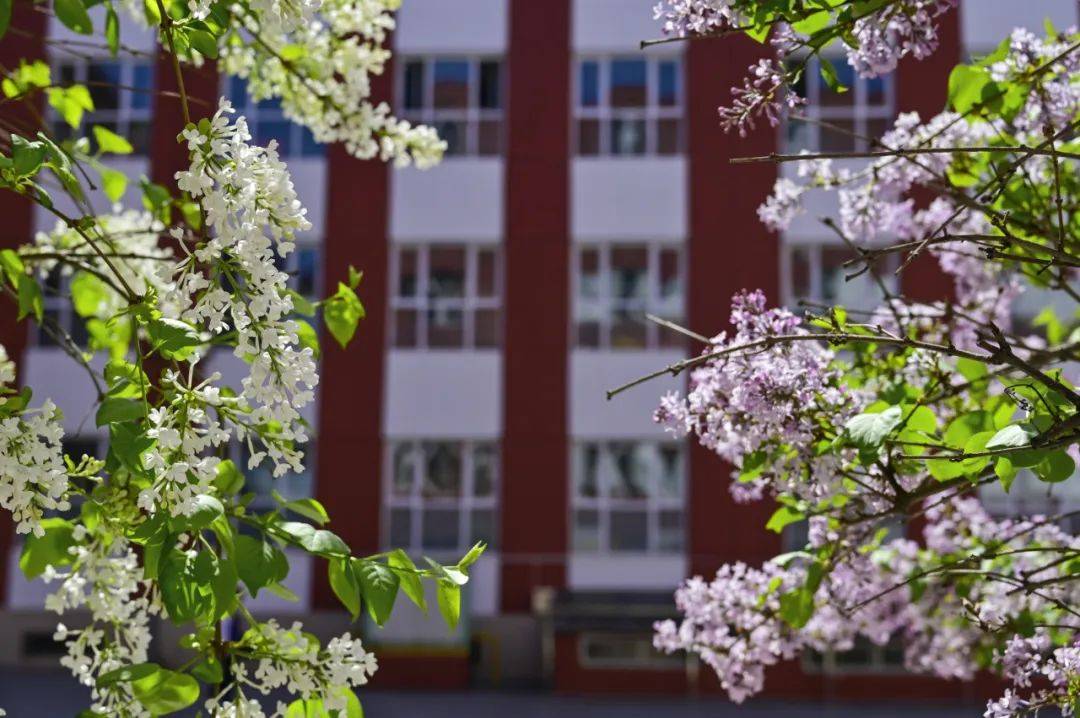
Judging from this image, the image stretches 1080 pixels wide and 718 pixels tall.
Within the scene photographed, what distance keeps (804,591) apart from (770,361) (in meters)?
0.69

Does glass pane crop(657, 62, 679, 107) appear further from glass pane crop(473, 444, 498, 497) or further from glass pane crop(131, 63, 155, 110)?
glass pane crop(131, 63, 155, 110)

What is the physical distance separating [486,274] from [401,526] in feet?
12.3

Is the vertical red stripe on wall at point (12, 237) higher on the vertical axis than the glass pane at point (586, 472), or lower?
higher

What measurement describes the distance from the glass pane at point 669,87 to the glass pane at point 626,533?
19.4ft

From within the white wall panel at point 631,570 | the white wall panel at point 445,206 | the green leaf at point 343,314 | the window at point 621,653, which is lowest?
the window at point 621,653

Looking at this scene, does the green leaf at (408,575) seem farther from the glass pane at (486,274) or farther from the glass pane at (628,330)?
the glass pane at (486,274)

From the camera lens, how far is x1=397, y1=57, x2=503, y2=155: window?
20547mm

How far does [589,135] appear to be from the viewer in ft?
67.2

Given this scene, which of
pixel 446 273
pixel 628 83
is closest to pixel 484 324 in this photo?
pixel 446 273

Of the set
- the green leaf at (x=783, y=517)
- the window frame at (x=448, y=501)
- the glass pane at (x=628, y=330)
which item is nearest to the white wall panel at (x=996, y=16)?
the glass pane at (x=628, y=330)

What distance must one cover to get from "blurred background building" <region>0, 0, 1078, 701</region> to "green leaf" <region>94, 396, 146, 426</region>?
54.6ft

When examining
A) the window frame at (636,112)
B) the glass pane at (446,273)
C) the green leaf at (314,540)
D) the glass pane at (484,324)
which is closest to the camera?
the green leaf at (314,540)

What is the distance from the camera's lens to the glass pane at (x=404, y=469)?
19797 millimetres

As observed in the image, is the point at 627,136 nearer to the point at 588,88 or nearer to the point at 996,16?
the point at 588,88
